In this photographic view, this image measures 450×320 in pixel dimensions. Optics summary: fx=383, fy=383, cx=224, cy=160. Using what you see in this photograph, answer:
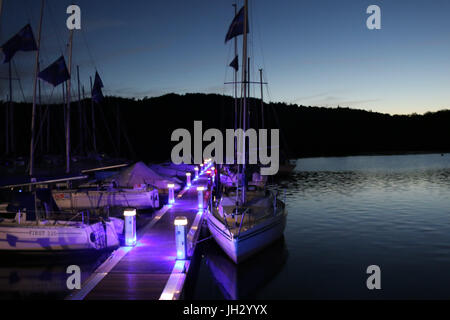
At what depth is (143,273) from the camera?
11.6m

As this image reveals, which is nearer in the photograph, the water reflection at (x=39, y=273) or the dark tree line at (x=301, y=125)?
the water reflection at (x=39, y=273)

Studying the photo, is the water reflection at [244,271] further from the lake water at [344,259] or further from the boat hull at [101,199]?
the boat hull at [101,199]

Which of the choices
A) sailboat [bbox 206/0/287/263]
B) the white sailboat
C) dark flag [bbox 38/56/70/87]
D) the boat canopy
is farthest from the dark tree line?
sailboat [bbox 206/0/287/263]

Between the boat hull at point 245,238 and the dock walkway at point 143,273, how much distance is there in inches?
47.6

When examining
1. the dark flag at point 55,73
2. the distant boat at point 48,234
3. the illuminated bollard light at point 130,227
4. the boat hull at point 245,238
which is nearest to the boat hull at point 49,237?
the distant boat at point 48,234

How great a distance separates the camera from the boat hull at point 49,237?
1482cm

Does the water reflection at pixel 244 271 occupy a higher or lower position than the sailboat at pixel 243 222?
lower

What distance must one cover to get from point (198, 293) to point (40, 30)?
15116 millimetres

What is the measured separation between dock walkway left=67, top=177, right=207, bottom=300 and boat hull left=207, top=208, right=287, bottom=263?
1208 mm

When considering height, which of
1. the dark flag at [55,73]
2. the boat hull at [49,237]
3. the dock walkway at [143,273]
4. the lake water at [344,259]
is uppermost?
the dark flag at [55,73]

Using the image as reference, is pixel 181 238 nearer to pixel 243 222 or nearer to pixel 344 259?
pixel 243 222

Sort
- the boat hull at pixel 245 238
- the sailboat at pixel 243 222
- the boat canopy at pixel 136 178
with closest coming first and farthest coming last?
the boat hull at pixel 245 238, the sailboat at pixel 243 222, the boat canopy at pixel 136 178

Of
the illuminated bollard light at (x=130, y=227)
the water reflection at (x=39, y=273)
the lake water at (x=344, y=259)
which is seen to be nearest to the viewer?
the water reflection at (x=39, y=273)

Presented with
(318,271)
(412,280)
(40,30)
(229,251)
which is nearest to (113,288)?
(229,251)
